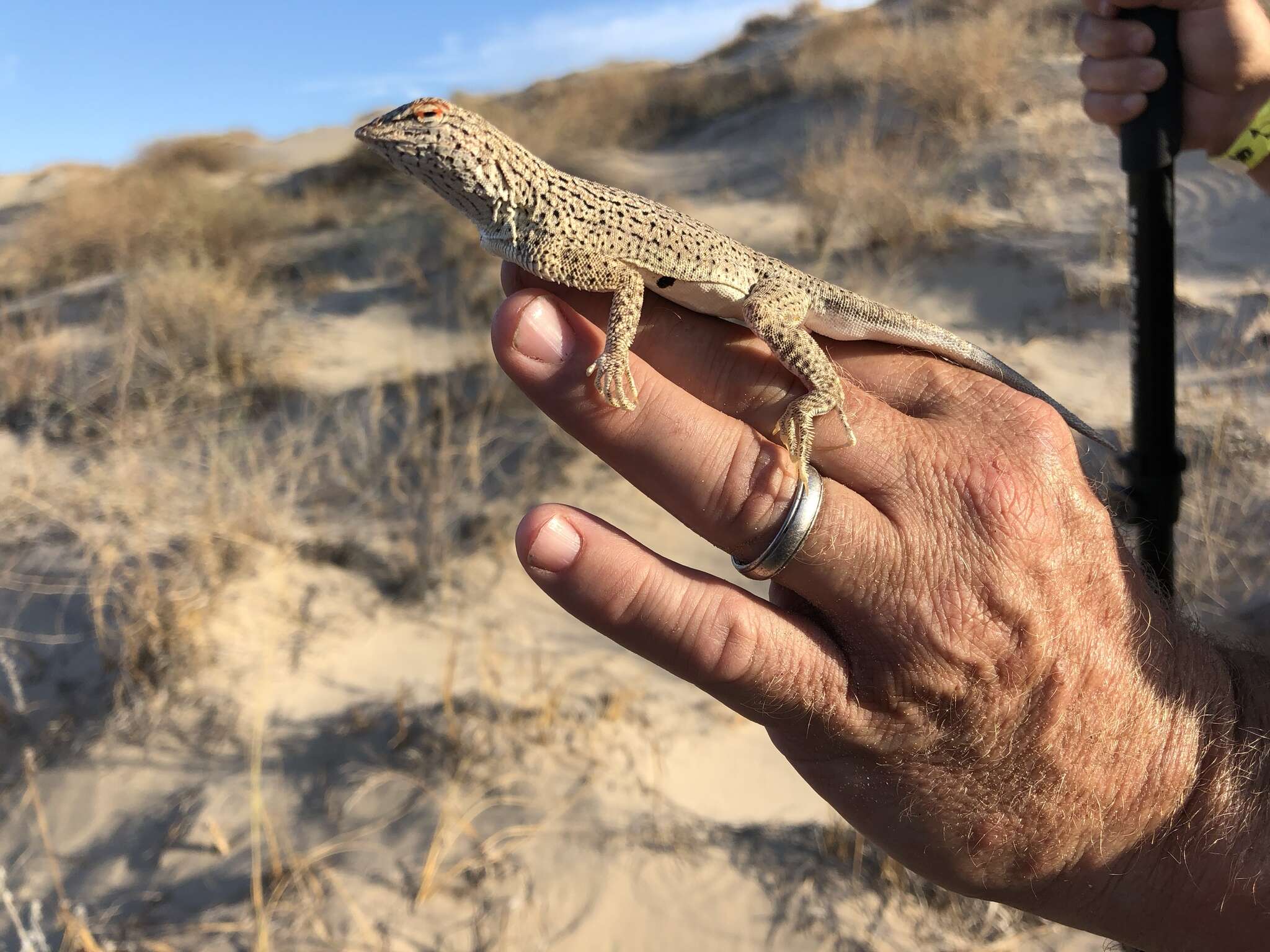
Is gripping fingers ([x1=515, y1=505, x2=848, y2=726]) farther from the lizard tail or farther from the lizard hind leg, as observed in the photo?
the lizard tail

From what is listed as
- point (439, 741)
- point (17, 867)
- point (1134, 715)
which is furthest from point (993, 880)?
point (17, 867)

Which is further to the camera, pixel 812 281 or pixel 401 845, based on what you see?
pixel 401 845

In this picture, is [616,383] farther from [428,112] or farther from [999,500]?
[428,112]

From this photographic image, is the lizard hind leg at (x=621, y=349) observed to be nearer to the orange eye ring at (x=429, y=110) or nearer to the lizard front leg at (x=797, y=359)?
the lizard front leg at (x=797, y=359)

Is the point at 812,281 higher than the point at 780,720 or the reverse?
higher

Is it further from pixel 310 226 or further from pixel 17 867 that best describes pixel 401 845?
pixel 310 226

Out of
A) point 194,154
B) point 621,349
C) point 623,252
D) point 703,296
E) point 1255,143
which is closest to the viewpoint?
point 621,349

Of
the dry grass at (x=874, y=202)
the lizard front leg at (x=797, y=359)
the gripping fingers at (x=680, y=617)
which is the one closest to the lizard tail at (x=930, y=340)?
the lizard front leg at (x=797, y=359)

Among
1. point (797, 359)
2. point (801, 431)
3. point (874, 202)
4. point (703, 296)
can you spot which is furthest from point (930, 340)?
point (874, 202)
